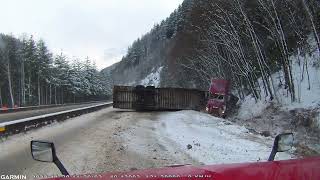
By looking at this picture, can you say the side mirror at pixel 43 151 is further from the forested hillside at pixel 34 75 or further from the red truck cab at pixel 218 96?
the forested hillside at pixel 34 75

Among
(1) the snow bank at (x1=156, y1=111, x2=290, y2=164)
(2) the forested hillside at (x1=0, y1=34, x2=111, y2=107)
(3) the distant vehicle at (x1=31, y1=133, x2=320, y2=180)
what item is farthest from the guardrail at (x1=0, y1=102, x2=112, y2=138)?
(2) the forested hillside at (x1=0, y1=34, x2=111, y2=107)

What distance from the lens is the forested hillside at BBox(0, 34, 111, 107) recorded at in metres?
95.9

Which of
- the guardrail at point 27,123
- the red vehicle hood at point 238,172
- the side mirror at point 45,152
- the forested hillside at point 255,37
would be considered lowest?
the guardrail at point 27,123

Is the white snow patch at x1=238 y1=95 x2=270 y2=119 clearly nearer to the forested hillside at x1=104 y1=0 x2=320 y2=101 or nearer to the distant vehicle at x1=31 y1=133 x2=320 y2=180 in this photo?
the forested hillside at x1=104 y1=0 x2=320 y2=101

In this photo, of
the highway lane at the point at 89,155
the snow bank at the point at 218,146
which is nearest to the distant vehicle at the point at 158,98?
the snow bank at the point at 218,146

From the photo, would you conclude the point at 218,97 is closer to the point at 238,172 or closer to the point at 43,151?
the point at 43,151

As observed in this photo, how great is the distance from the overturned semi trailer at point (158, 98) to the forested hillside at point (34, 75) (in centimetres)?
4101

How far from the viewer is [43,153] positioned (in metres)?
4.70

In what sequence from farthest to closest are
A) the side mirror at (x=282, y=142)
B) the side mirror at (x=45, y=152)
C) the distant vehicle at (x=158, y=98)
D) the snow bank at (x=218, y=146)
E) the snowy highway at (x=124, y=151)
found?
the distant vehicle at (x=158, y=98) → the snow bank at (x=218, y=146) → the snowy highway at (x=124, y=151) → the side mirror at (x=282, y=142) → the side mirror at (x=45, y=152)

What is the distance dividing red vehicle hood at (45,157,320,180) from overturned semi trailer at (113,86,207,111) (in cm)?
4491

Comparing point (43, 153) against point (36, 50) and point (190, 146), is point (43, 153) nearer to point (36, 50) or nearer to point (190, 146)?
point (190, 146)

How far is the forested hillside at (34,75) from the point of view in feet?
315

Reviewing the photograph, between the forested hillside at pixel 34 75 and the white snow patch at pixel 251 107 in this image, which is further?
the forested hillside at pixel 34 75

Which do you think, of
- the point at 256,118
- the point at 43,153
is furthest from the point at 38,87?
the point at 43,153
